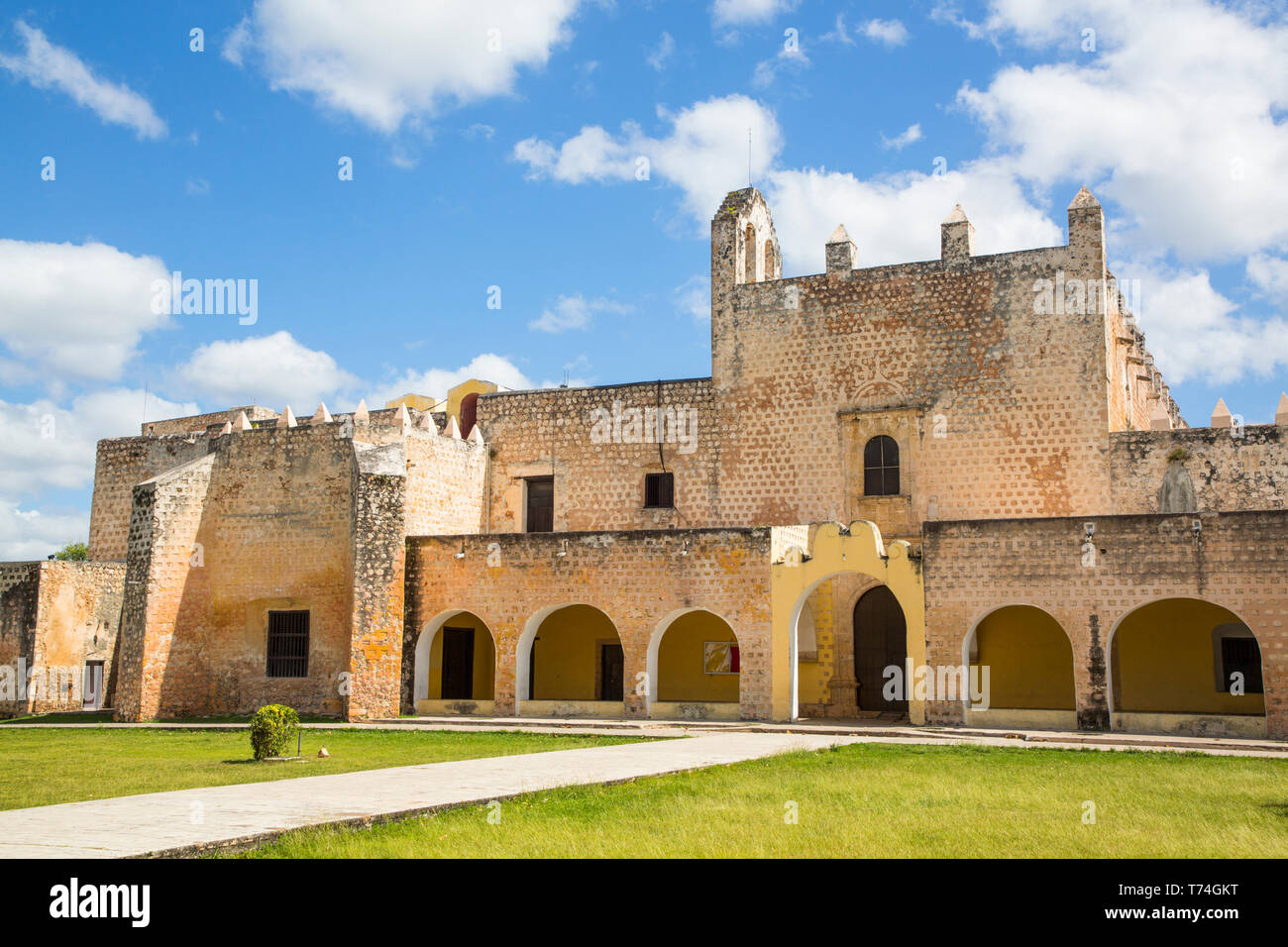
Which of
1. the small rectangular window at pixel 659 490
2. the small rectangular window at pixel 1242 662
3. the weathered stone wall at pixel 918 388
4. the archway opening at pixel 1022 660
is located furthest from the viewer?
the small rectangular window at pixel 659 490

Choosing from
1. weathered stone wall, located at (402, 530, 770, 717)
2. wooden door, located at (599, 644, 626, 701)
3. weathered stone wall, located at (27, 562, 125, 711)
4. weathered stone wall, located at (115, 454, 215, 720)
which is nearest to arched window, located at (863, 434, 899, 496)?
weathered stone wall, located at (402, 530, 770, 717)

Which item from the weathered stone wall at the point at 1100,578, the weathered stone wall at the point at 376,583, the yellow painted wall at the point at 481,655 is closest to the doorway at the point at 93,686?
the weathered stone wall at the point at 376,583

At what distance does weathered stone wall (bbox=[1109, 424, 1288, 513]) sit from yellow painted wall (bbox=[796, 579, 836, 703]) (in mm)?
5464

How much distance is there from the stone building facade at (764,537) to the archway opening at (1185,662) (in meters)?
0.05

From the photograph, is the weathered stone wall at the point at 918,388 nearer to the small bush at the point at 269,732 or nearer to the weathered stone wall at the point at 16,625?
the small bush at the point at 269,732

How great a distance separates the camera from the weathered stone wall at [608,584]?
1953 cm

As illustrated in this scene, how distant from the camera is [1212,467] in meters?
20.2

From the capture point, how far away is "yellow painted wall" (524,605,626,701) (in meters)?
23.6

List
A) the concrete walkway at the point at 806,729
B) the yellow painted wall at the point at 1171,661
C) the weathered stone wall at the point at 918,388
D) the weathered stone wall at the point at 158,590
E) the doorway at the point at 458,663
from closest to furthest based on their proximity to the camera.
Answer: the concrete walkway at the point at 806,729 < the yellow painted wall at the point at 1171,661 < the weathered stone wall at the point at 918,388 < the weathered stone wall at the point at 158,590 < the doorway at the point at 458,663

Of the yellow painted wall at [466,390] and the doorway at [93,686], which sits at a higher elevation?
the yellow painted wall at [466,390]

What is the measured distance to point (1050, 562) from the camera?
17.7 metres
